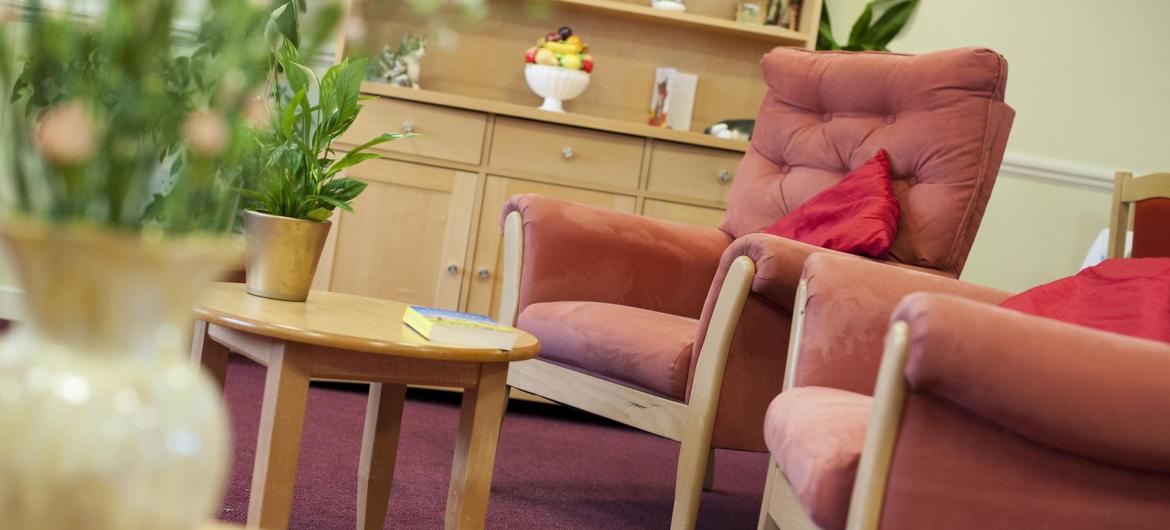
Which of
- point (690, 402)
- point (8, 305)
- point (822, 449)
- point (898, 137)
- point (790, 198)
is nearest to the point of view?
point (822, 449)

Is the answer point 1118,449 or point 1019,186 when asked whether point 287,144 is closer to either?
point 1118,449

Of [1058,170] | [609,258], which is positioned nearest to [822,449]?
[609,258]

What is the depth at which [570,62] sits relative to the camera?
314 centimetres

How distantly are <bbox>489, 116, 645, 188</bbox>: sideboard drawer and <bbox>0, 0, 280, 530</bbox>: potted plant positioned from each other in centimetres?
248

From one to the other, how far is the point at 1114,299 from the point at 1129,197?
1341 millimetres

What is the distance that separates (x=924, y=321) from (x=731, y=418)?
76cm

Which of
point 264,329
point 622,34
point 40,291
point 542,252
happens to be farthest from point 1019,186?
point 40,291

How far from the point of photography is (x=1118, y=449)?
1.00 m

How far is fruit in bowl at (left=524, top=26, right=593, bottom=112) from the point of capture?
3143 millimetres

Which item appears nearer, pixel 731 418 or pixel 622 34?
pixel 731 418

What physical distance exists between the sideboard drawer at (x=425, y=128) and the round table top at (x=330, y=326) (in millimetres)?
1486

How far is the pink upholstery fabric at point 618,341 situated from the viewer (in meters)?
1.74

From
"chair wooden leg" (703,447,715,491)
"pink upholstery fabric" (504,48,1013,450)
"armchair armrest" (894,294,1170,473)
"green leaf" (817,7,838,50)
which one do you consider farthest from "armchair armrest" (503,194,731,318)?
"green leaf" (817,7,838,50)

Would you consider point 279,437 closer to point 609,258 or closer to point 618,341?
point 618,341
